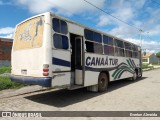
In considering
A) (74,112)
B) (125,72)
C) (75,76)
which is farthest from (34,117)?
(125,72)

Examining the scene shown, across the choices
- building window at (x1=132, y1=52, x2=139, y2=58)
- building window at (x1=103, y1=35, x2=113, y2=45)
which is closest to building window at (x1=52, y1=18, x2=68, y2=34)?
building window at (x1=103, y1=35, x2=113, y2=45)

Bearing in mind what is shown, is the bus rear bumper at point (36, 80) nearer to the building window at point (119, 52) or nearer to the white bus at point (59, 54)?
the white bus at point (59, 54)

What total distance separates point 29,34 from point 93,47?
3.32m

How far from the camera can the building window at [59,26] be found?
26.8 ft

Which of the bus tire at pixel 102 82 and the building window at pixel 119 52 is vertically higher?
the building window at pixel 119 52

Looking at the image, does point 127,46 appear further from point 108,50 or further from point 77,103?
point 77,103

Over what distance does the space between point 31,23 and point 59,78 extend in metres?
2.57

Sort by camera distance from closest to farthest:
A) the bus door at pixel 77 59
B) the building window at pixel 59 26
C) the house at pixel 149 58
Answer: the building window at pixel 59 26
the bus door at pixel 77 59
the house at pixel 149 58

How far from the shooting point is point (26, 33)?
886 cm

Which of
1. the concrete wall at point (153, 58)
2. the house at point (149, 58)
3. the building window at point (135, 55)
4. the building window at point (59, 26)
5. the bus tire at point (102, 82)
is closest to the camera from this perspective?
the building window at point (59, 26)

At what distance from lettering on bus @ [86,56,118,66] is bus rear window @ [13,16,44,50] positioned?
2.73 meters

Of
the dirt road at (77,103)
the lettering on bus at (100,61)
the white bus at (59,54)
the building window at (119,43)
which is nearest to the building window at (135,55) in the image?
the building window at (119,43)

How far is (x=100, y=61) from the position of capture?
11148 millimetres

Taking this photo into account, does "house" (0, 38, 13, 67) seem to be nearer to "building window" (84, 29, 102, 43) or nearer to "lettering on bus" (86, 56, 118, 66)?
"lettering on bus" (86, 56, 118, 66)
